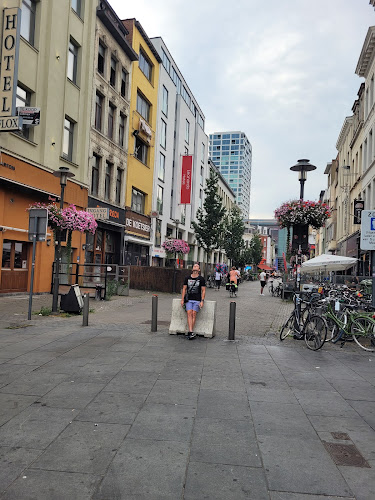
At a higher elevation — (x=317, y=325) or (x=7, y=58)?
(x=7, y=58)

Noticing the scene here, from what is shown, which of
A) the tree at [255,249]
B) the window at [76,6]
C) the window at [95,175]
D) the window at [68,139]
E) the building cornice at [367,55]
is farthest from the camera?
the tree at [255,249]

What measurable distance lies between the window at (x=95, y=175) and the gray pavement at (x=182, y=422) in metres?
18.0

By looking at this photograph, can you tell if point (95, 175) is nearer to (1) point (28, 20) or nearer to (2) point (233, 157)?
(1) point (28, 20)

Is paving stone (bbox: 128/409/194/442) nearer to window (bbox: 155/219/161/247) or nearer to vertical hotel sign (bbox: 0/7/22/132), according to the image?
vertical hotel sign (bbox: 0/7/22/132)

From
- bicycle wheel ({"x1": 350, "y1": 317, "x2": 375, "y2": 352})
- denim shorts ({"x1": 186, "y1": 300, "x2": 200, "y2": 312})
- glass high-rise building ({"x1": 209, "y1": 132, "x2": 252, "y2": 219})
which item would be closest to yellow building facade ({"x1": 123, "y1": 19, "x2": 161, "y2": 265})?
denim shorts ({"x1": 186, "y1": 300, "x2": 200, "y2": 312})

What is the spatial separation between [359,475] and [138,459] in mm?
1753

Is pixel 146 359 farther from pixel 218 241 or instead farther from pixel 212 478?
pixel 218 241

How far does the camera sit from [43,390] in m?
5.19

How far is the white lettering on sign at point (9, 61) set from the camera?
1543cm

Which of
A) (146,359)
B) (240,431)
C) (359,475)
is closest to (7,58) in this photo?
(146,359)

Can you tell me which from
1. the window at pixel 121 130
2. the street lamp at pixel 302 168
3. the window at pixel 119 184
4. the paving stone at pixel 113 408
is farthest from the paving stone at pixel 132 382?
the window at pixel 121 130

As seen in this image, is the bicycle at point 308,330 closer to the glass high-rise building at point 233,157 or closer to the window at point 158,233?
the window at point 158,233

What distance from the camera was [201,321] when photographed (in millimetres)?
9766

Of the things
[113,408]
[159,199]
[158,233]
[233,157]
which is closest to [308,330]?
[113,408]
